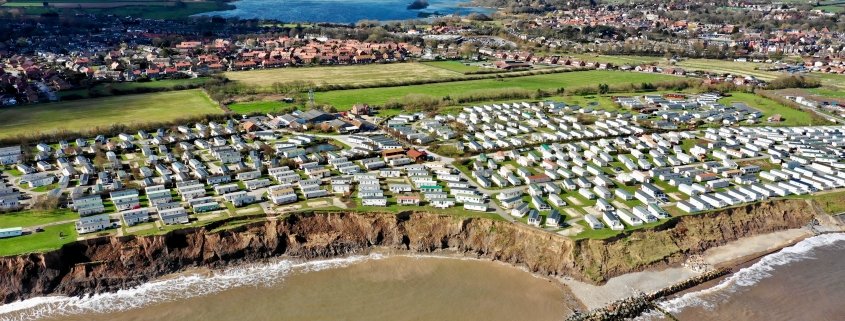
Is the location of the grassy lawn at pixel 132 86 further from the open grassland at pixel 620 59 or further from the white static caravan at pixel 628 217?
the open grassland at pixel 620 59

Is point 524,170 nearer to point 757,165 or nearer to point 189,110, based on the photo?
point 757,165

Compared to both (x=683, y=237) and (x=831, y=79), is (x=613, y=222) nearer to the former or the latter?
(x=683, y=237)

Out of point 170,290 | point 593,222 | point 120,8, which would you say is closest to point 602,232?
point 593,222

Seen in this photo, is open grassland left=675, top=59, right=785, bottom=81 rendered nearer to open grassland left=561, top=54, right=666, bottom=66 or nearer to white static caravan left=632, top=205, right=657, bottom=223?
open grassland left=561, top=54, right=666, bottom=66

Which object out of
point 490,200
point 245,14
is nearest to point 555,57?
point 490,200

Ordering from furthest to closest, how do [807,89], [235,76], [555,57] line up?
[555,57] < [235,76] < [807,89]

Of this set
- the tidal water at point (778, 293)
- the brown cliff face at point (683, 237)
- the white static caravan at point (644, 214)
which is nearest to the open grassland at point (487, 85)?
the white static caravan at point (644, 214)

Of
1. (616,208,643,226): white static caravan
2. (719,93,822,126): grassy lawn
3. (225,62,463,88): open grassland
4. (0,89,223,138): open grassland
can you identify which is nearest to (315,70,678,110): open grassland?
(225,62,463,88): open grassland
